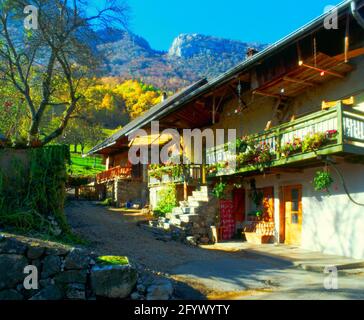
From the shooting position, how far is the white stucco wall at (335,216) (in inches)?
492

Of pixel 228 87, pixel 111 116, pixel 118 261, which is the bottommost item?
pixel 118 261

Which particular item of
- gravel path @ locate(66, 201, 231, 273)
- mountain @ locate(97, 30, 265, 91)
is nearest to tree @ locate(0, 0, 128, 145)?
gravel path @ locate(66, 201, 231, 273)

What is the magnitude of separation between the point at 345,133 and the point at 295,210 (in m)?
4.56

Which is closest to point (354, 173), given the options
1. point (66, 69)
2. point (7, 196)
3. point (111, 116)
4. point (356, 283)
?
point (356, 283)

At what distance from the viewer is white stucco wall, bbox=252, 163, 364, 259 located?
492 inches

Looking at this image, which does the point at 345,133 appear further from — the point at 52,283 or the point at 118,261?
the point at 52,283

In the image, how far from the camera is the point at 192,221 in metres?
16.5

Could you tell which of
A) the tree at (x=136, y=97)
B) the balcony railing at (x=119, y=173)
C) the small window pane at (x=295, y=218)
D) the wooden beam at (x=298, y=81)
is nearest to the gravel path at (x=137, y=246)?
the small window pane at (x=295, y=218)

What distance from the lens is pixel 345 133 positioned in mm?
11664

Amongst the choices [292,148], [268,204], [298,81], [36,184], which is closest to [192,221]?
[268,204]

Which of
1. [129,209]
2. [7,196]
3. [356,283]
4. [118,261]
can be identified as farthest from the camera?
[129,209]

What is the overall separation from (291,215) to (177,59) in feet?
497

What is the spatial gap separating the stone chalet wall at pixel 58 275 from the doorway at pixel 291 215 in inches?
354

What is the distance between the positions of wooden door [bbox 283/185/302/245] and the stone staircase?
301 centimetres
